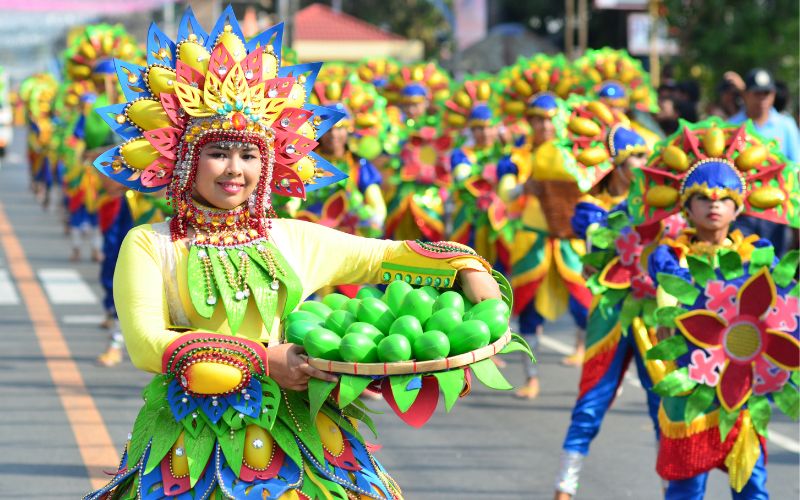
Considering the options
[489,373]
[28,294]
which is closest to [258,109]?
[489,373]

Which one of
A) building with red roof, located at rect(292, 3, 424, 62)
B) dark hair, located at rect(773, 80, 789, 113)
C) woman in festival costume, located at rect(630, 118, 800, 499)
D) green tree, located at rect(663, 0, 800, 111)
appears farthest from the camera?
building with red roof, located at rect(292, 3, 424, 62)

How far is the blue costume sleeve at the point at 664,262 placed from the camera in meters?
6.14

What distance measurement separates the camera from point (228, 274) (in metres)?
4.32

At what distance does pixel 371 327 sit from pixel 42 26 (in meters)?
56.6

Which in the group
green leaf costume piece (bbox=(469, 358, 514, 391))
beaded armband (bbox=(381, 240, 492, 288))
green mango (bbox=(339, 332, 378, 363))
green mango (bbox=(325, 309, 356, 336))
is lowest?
green leaf costume piece (bbox=(469, 358, 514, 391))

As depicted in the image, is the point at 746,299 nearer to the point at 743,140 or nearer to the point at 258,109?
the point at 743,140

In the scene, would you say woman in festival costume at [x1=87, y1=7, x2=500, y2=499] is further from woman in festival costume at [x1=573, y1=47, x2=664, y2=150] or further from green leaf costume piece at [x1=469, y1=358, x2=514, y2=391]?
woman in festival costume at [x1=573, y1=47, x2=664, y2=150]

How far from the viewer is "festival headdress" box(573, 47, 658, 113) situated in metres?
13.7

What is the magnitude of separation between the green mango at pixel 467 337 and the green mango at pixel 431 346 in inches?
1.0

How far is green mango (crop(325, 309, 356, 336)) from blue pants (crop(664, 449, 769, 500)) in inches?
91.2

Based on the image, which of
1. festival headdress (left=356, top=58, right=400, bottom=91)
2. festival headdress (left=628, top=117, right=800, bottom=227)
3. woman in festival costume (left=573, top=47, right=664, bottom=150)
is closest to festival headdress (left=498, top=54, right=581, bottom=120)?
woman in festival costume (left=573, top=47, right=664, bottom=150)

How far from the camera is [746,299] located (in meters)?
5.68

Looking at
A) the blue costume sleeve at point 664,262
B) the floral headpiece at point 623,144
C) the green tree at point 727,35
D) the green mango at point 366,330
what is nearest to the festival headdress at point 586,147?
the floral headpiece at point 623,144

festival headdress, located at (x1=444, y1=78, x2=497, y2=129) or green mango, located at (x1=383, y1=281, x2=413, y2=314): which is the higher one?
green mango, located at (x1=383, y1=281, x2=413, y2=314)
